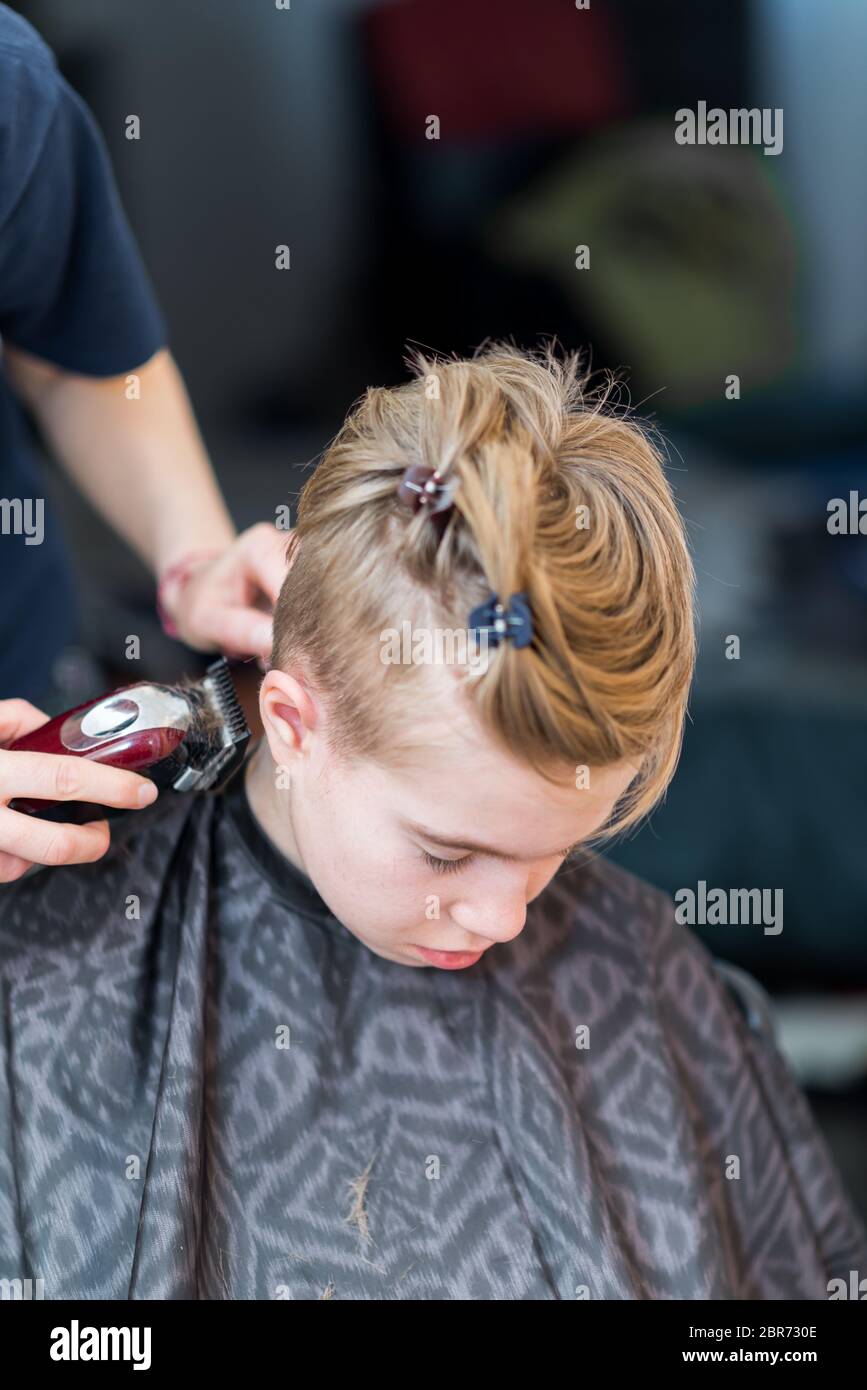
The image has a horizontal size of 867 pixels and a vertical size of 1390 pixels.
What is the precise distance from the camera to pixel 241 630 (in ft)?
4.89

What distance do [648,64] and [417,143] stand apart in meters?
0.64

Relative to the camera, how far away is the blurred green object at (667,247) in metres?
3.31

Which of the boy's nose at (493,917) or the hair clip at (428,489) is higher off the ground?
the hair clip at (428,489)

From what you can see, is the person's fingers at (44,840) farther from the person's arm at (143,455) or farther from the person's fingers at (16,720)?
the person's arm at (143,455)

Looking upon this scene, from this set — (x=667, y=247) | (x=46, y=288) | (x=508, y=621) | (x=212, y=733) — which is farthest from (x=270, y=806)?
(x=667, y=247)

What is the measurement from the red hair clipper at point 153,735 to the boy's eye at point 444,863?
0.25 metres

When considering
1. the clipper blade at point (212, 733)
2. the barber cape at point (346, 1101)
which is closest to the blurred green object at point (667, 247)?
the barber cape at point (346, 1101)

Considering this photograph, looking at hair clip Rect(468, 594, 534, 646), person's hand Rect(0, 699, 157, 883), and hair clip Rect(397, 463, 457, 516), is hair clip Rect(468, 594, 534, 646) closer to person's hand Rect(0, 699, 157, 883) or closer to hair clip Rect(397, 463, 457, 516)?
hair clip Rect(397, 463, 457, 516)

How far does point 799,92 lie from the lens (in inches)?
146

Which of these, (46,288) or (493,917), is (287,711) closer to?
(493,917)

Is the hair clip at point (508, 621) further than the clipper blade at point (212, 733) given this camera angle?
No

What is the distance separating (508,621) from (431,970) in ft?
1.91

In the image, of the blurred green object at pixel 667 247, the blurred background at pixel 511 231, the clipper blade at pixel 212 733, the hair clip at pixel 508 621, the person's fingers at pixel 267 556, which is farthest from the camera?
the blurred green object at pixel 667 247
